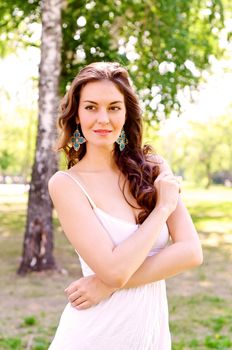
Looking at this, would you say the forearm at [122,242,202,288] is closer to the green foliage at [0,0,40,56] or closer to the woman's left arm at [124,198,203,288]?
the woman's left arm at [124,198,203,288]

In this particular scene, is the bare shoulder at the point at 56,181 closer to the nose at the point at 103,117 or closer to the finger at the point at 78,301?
the nose at the point at 103,117

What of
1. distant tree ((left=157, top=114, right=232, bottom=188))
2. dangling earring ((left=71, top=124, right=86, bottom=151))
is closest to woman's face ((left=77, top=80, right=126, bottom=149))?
dangling earring ((left=71, top=124, right=86, bottom=151))

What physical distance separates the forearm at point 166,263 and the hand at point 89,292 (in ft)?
0.29

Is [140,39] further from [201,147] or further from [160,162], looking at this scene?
[201,147]

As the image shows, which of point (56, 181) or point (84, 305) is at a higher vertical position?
point (56, 181)

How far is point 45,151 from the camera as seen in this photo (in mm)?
10336

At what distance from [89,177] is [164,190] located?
31 centimetres

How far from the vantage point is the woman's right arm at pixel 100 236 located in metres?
2.13

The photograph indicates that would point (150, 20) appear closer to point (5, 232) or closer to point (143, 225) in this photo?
point (5, 232)

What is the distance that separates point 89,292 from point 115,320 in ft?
0.47

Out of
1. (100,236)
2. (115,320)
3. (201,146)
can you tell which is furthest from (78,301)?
(201,146)

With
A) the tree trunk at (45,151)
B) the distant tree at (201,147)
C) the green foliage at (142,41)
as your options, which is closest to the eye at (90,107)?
the tree trunk at (45,151)

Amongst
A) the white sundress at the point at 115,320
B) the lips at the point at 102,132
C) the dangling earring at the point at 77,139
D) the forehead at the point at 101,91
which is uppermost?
the forehead at the point at 101,91

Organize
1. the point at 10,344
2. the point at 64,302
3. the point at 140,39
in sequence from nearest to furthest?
the point at 10,344 < the point at 64,302 < the point at 140,39
